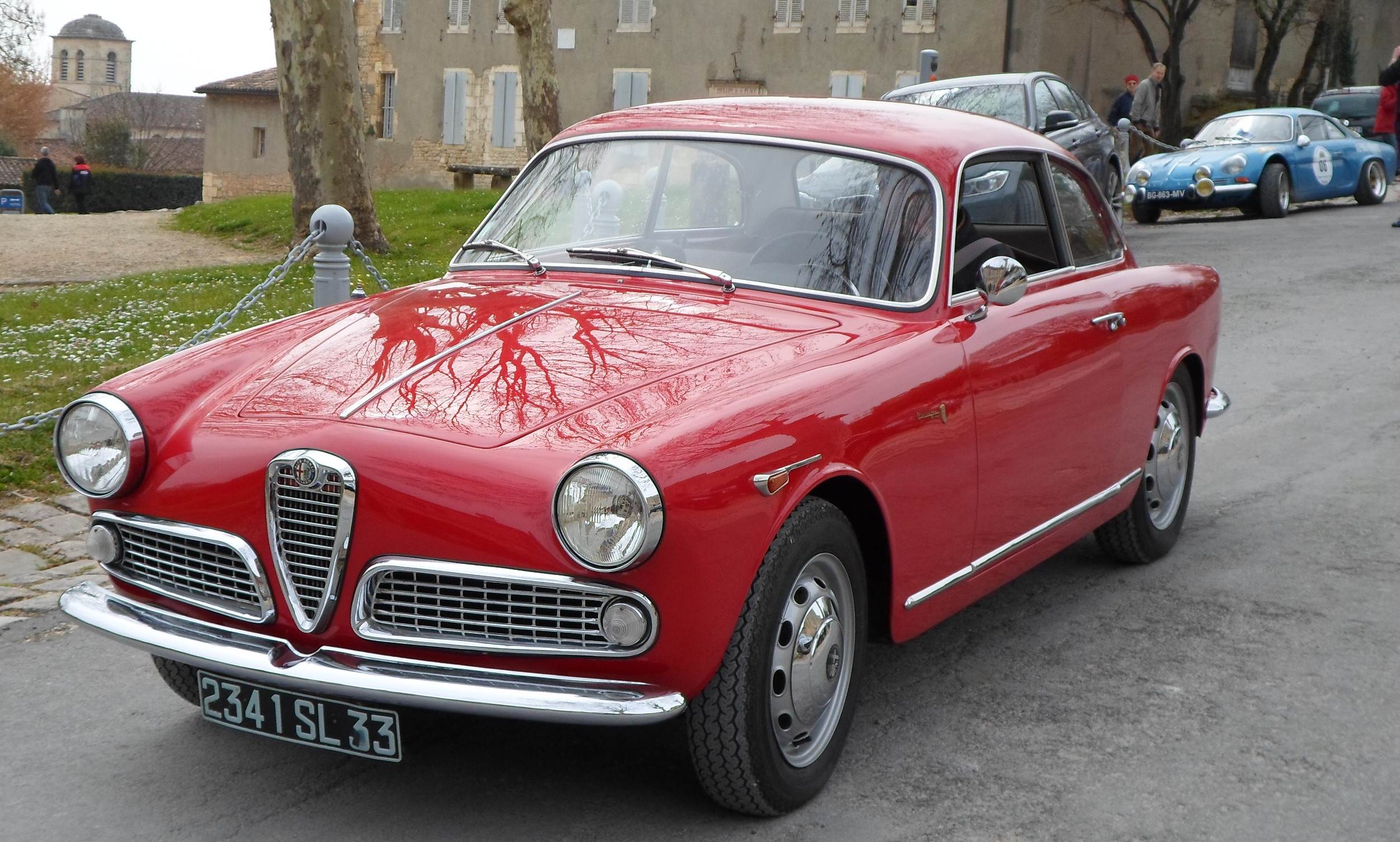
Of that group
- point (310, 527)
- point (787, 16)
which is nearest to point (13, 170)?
point (787, 16)

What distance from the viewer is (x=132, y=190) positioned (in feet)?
159

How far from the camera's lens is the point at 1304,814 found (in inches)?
139

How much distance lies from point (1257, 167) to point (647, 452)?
1687 cm

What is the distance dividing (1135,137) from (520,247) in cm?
2353

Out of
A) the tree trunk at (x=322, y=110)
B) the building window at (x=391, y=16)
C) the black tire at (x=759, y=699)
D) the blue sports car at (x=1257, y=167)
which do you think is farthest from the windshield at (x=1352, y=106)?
the black tire at (x=759, y=699)

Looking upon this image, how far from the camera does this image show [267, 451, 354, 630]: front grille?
3.22 m

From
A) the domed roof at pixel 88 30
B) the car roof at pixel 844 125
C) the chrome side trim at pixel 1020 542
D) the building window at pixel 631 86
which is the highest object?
the domed roof at pixel 88 30

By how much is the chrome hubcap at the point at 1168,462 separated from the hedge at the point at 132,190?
149ft

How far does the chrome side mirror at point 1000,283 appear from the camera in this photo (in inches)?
167

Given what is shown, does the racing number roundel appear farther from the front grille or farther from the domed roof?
the domed roof

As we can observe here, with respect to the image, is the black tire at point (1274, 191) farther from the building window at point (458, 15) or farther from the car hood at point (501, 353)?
the building window at point (458, 15)

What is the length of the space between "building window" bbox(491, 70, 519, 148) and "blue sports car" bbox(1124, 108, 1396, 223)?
65.2 feet

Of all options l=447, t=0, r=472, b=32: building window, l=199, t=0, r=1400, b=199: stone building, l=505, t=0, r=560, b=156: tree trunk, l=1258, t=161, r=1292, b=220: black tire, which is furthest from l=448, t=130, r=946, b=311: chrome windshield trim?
l=447, t=0, r=472, b=32: building window

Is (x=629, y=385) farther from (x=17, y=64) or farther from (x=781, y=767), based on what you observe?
(x=17, y=64)
